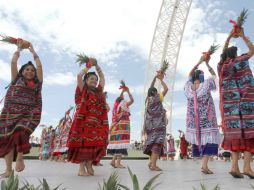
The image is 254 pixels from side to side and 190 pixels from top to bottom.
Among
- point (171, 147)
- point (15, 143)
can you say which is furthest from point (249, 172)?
point (171, 147)

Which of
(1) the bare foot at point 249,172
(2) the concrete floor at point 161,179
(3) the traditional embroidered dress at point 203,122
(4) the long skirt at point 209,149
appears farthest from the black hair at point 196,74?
(1) the bare foot at point 249,172

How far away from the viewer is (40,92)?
15.3 feet

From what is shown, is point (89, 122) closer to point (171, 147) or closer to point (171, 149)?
point (171, 149)

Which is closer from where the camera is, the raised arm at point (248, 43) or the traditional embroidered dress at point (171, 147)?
the raised arm at point (248, 43)

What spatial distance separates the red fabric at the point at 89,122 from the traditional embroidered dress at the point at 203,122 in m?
1.47

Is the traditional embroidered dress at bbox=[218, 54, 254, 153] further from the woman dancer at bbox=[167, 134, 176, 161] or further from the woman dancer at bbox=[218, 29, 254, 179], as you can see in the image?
the woman dancer at bbox=[167, 134, 176, 161]

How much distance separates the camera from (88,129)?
185 inches

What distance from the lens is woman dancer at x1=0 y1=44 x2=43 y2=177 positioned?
425 cm

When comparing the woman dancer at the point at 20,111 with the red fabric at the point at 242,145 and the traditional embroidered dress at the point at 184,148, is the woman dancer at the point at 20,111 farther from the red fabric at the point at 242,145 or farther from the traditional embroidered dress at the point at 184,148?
the traditional embroidered dress at the point at 184,148

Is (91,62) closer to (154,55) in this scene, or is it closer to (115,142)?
(115,142)

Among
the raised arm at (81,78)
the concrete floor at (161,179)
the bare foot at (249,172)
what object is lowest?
the concrete floor at (161,179)

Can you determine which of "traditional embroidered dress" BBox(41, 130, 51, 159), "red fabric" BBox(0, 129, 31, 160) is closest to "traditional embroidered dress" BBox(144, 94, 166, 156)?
"red fabric" BBox(0, 129, 31, 160)

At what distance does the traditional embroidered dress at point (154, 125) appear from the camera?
6.13m

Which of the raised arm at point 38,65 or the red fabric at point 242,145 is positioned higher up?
the raised arm at point 38,65
